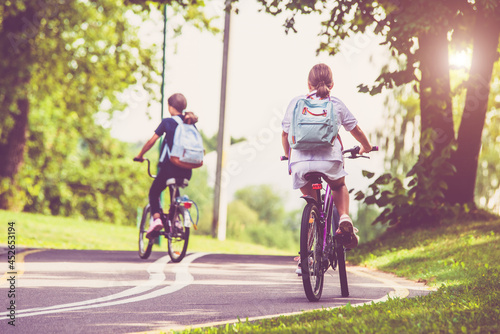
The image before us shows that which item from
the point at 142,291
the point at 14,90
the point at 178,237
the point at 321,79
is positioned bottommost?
the point at 142,291

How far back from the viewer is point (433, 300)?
6230mm

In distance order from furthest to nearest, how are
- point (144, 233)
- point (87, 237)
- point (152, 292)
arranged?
point (87, 237) < point (144, 233) < point (152, 292)

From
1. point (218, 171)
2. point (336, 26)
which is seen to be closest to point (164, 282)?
point (336, 26)

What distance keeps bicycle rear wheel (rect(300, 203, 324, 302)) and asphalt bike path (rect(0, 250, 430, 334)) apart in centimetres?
15

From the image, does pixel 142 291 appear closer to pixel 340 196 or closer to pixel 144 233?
pixel 340 196

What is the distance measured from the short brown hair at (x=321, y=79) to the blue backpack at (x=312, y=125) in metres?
0.10

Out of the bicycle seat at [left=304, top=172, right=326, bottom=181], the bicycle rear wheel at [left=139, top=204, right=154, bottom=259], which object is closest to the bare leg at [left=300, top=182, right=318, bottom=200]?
the bicycle seat at [left=304, top=172, right=326, bottom=181]

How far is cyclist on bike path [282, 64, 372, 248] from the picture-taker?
649cm

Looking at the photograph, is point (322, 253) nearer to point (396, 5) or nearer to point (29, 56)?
point (396, 5)

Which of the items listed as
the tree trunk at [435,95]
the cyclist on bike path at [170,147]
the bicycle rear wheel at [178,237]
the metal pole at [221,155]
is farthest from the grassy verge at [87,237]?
the cyclist on bike path at [170,147]

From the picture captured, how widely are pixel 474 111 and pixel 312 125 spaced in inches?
346

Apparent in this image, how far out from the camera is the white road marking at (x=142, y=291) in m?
6.04

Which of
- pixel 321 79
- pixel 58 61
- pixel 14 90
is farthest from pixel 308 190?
pixel 58 61

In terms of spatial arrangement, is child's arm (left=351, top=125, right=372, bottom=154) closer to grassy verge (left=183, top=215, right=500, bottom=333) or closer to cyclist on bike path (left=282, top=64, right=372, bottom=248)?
cyclist on bike path (left=282, top=64, right=372, bottom=248)
